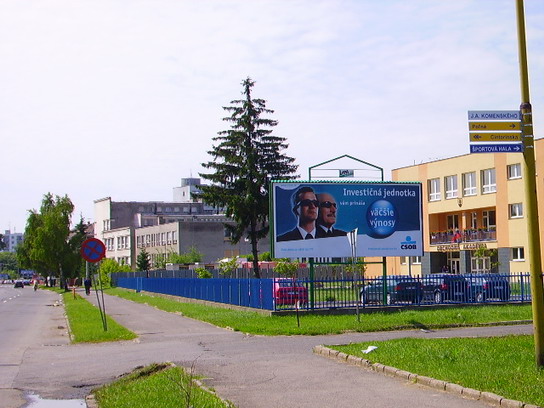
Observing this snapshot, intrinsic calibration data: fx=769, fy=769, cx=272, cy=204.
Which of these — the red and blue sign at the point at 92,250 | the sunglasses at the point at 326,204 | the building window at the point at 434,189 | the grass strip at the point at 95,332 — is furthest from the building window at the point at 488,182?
the red and blue sign at the point at 92,250

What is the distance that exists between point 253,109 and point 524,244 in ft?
72.2

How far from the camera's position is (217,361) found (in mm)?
14734

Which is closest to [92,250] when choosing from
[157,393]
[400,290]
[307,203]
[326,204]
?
[307,203]

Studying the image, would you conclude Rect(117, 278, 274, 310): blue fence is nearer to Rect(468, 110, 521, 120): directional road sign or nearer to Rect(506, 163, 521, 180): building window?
Rect(468, 110, 521, 120): directional road sign

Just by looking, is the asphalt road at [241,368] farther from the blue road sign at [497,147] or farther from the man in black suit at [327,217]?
the man in black suit at [327,217]

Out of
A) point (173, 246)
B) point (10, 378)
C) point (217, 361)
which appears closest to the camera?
point (10, 378)

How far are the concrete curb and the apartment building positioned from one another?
3693cm

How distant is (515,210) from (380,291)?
29.6m

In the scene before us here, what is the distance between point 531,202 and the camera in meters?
11.2

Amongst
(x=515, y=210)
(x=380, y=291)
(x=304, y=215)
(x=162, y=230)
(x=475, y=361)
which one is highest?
(x=162, y=230)

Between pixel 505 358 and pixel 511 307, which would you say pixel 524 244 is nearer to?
pixel 511 307

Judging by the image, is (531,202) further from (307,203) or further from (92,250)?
(307,203)

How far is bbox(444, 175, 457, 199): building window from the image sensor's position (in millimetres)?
59644

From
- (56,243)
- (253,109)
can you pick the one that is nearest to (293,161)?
(253,109)
